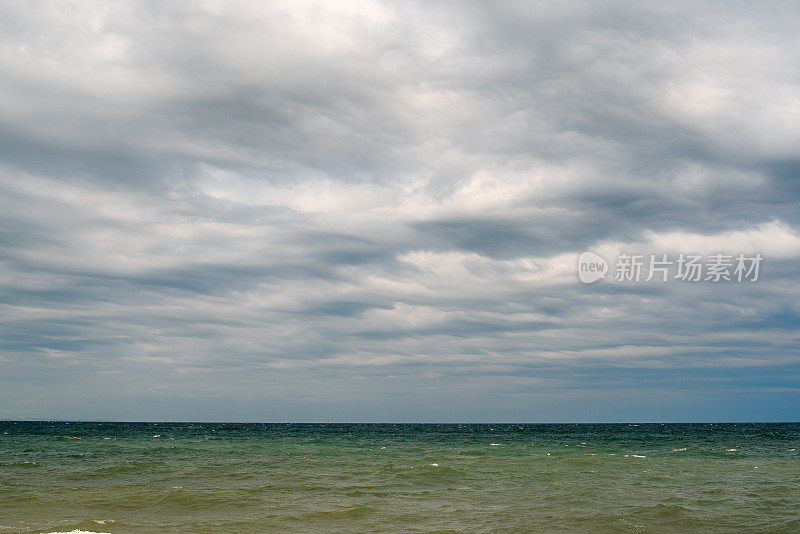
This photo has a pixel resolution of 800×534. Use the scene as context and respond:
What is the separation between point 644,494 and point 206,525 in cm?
1535

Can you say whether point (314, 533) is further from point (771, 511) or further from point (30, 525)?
point (771, 511)

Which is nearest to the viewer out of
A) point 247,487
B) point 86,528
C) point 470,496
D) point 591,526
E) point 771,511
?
point 86,528

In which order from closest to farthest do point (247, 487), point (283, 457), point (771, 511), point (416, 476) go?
point (771, 511)
point (247, 487)
point (416, 476)
point (283, 457)

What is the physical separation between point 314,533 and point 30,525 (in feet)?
24.1

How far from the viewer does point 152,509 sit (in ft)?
61.2

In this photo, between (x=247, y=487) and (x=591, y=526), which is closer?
(x=591, y=526)

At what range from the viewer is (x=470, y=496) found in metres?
21.8

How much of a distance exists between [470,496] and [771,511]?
9.50 m

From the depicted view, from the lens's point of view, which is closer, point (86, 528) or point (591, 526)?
point (86, 528)

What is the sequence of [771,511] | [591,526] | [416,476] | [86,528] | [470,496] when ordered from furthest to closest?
[416,476]
[470,496]
[771,511]
[591,526]
[86,528]

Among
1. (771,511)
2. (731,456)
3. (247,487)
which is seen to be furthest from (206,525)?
(731,456)

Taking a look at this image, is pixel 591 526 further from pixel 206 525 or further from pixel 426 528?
pixel 206 525

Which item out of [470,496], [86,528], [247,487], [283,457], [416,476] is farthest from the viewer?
[283,457]

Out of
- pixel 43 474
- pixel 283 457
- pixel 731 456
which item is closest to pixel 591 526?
pixel 43 474
